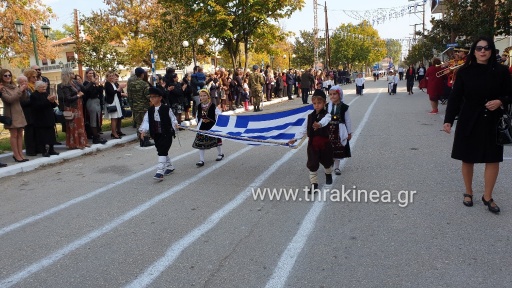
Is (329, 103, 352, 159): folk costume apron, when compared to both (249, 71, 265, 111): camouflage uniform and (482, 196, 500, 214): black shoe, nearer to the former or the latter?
(482, 196, 500, 214): black shoe

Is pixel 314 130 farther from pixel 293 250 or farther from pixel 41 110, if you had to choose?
pixel 41 110

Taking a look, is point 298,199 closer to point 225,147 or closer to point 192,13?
point 225,147

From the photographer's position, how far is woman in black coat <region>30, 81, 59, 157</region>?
9.34 meters

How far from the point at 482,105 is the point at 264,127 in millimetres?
3546

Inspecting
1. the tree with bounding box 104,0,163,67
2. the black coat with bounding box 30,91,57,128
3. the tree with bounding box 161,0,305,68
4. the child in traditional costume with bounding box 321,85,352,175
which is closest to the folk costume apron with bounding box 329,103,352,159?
the child in traditional costume with bounding box 321,85,352,175

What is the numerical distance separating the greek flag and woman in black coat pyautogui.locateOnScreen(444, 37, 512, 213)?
92.5 inches

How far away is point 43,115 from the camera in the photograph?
9.52 meters

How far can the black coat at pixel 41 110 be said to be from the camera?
9.30 metres

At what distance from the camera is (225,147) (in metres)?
10.4

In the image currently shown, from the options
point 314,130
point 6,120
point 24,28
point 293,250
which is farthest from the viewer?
point 24,28

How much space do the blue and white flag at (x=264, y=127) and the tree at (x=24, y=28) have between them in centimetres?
3065

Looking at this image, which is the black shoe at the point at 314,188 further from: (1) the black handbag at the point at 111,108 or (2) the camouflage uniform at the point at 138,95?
(1) the black handbag at the point at 111,108

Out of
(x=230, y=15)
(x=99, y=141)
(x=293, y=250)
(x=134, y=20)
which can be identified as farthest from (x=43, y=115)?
(x=134, y=20)

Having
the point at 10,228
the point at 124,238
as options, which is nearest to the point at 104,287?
the point at 124,238
